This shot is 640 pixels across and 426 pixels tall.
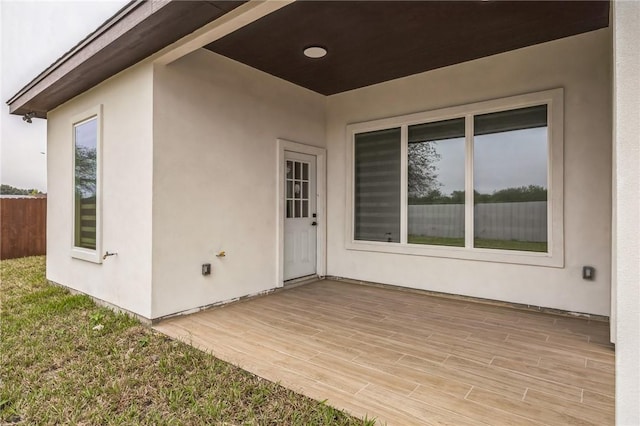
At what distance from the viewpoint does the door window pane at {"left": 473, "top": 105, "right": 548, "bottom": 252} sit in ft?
12.9

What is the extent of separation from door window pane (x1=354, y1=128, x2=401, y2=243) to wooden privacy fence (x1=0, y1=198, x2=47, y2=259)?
787 centimetres

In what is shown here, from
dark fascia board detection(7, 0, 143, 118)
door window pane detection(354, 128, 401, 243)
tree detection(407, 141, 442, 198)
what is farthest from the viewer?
door window pane detection(354, 128, 401, 243)

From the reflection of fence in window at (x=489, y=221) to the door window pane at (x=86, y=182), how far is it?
4.27m

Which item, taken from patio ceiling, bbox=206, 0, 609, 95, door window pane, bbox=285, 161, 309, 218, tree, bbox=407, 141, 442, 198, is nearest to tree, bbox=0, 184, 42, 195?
door window pane, bbox=285, 161, 309, 218

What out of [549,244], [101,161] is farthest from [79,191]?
[549,244]

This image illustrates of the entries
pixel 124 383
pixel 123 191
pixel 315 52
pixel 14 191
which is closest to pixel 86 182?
pixel 123 191

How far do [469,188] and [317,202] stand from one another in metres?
2.34

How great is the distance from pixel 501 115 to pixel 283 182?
9.75 ft

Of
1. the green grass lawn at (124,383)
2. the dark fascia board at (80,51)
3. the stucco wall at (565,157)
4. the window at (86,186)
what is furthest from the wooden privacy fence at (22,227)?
the stucco wall at (565,157)

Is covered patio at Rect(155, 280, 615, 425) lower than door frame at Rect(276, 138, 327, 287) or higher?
lower

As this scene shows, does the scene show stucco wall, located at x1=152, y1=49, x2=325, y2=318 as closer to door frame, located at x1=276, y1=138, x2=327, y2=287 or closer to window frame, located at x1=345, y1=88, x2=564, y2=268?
door frame, located at x1=276, y1=138, x2=327, y2=287

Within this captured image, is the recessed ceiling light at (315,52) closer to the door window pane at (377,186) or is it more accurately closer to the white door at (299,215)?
the white door at (299,215)

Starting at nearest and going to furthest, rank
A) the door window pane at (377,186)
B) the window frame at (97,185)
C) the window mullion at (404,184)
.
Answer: the window frame at (97,185), the window mullion at (404,184), the door window pane at (377,186)

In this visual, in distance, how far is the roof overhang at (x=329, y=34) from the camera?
2859 mm
